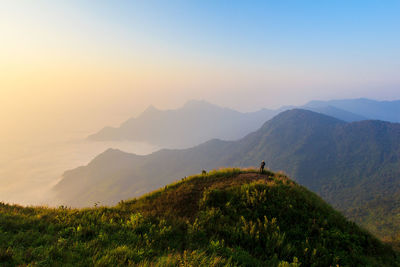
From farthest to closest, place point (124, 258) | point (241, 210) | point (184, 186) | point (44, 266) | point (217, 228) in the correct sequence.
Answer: point (184, 186), point (241, 210), point (217, 228), point (124, 258), point (44, 266)

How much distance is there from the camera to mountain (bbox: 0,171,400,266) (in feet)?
16.3

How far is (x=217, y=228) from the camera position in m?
7.53

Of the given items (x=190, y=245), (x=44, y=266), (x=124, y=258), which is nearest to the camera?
(x=44, y=266)

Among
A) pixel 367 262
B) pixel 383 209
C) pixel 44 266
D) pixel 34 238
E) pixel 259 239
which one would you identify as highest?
pixel 44 266

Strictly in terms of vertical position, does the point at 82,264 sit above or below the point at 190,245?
above

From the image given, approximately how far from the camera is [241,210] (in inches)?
349

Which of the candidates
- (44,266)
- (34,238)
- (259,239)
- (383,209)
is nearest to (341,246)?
(259,239)

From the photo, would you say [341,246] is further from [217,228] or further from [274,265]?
[217,228]

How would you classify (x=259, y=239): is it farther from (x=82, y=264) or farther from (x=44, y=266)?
(x=44, y=266)

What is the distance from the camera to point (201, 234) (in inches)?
282

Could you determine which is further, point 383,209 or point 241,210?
point 383,209

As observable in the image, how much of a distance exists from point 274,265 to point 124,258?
4.45 meters

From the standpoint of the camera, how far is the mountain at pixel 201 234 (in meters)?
4.96

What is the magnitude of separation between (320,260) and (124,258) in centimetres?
657
